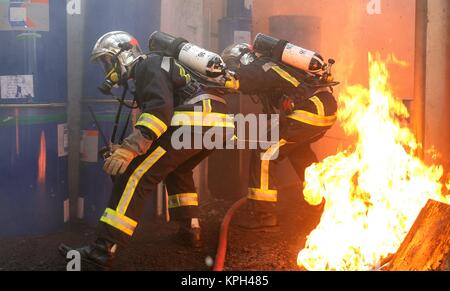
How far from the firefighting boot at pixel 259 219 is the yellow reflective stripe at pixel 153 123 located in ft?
4.74

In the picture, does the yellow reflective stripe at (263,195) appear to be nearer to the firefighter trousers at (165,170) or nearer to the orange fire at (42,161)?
the firefighter trousers at (165,170)

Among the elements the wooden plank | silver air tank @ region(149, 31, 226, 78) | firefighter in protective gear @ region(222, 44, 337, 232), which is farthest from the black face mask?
the wooden plank

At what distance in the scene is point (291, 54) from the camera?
4562 millimetres

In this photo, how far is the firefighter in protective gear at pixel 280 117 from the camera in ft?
14.8

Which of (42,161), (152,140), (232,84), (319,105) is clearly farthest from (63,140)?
(319,105)

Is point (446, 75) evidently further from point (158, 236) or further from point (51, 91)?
point (51, 91)

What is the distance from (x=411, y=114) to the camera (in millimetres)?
4914

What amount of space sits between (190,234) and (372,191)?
156 cm

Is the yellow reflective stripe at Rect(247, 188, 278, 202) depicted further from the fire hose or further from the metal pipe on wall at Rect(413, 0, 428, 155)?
the metal pipe on wall at Rect(413, 0, 428, 155)

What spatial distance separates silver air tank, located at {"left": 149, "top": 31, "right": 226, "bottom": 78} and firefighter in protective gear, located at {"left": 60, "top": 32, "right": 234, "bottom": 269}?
107 mm

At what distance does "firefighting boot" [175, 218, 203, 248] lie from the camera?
427 centimetres

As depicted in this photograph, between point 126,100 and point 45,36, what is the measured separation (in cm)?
88

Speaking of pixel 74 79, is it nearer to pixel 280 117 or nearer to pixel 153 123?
pixel 153 123
